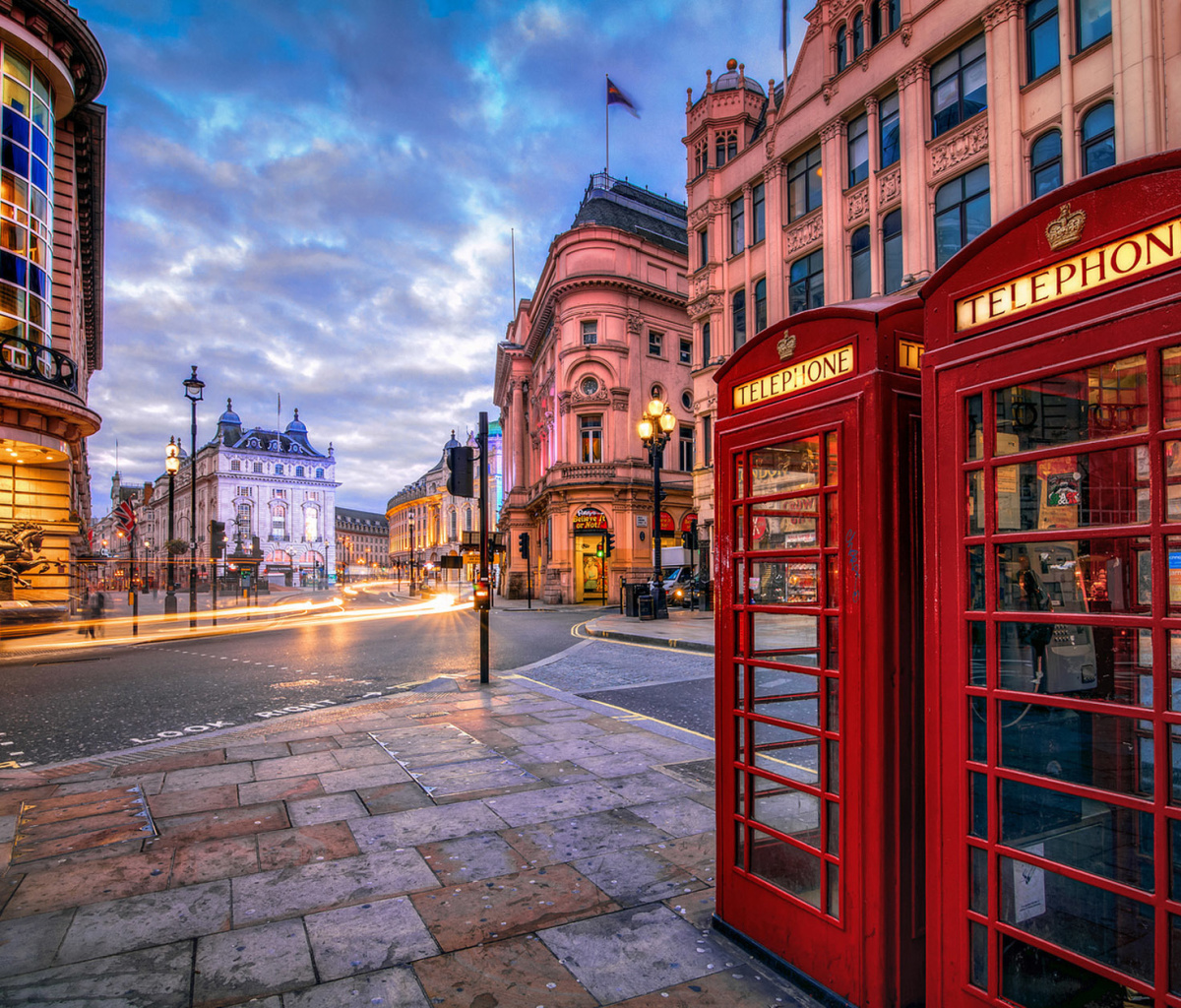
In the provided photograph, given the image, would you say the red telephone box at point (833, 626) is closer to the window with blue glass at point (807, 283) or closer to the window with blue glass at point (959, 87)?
the window with blue glass at point (959, 87)

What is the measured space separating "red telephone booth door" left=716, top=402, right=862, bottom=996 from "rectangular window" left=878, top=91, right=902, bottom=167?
70.8ft

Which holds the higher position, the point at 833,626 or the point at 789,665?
the point at 833,626

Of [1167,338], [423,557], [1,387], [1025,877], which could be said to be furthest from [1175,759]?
[423,557]

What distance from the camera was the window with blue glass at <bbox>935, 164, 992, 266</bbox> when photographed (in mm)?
17938

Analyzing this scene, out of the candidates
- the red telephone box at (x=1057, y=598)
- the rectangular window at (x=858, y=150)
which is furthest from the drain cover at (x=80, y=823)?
the rectangular window at (x=858, y=150)

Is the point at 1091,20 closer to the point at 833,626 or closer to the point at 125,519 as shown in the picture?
the point at 833,626

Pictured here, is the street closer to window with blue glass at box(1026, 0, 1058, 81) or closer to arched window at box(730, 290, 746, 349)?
arched window at box(730, 290, 746, 349)

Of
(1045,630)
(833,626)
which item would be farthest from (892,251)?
(1045,630)

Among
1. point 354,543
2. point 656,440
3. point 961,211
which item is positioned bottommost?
point 354,543

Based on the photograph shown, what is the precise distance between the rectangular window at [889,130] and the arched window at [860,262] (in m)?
2.01

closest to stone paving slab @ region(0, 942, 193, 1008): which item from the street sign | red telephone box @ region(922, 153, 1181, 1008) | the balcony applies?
red telephone box @ region(922, 153, 1181, 1008)

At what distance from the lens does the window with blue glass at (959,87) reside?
1827cm

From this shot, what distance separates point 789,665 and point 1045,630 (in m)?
0.93

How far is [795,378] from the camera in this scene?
2980 mm
